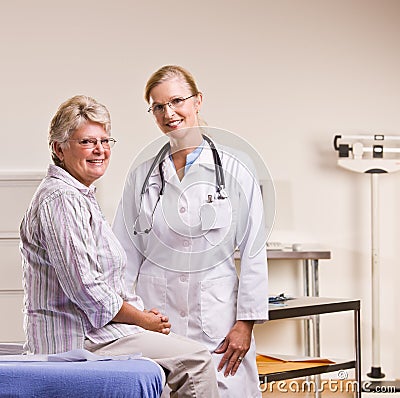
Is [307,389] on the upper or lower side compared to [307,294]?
lower

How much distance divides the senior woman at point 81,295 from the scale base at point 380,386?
7.80 ft

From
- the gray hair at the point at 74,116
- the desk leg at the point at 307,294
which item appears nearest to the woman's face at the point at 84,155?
the gray hair at the point at 74,116

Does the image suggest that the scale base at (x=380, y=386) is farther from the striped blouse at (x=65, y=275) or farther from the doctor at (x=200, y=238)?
the striped blouse at (x=65, y=275)

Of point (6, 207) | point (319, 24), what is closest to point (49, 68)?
point (6, 207)

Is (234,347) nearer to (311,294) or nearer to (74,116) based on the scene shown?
(74,116)

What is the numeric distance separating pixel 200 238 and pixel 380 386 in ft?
7.56

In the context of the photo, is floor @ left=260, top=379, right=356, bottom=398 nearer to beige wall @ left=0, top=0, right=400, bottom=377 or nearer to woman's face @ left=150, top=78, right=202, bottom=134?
beige wall @ left=0, top=0, right=400, bottom=377

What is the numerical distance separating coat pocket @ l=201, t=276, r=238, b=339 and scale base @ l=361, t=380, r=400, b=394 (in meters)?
2.07

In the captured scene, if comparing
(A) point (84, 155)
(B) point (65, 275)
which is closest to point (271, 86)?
(A) point (84, 155)

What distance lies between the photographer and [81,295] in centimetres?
188

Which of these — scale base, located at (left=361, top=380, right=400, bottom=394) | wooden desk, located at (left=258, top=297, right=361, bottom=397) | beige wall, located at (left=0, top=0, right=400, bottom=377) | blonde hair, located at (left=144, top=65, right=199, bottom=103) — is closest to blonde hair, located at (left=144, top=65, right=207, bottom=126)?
blonde hair, located at (left=144, top=65, right=199, bottom=103)

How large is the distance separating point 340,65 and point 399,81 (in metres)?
0.33

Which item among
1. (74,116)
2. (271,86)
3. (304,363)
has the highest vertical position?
(271,86)

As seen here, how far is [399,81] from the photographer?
4.45 meters
